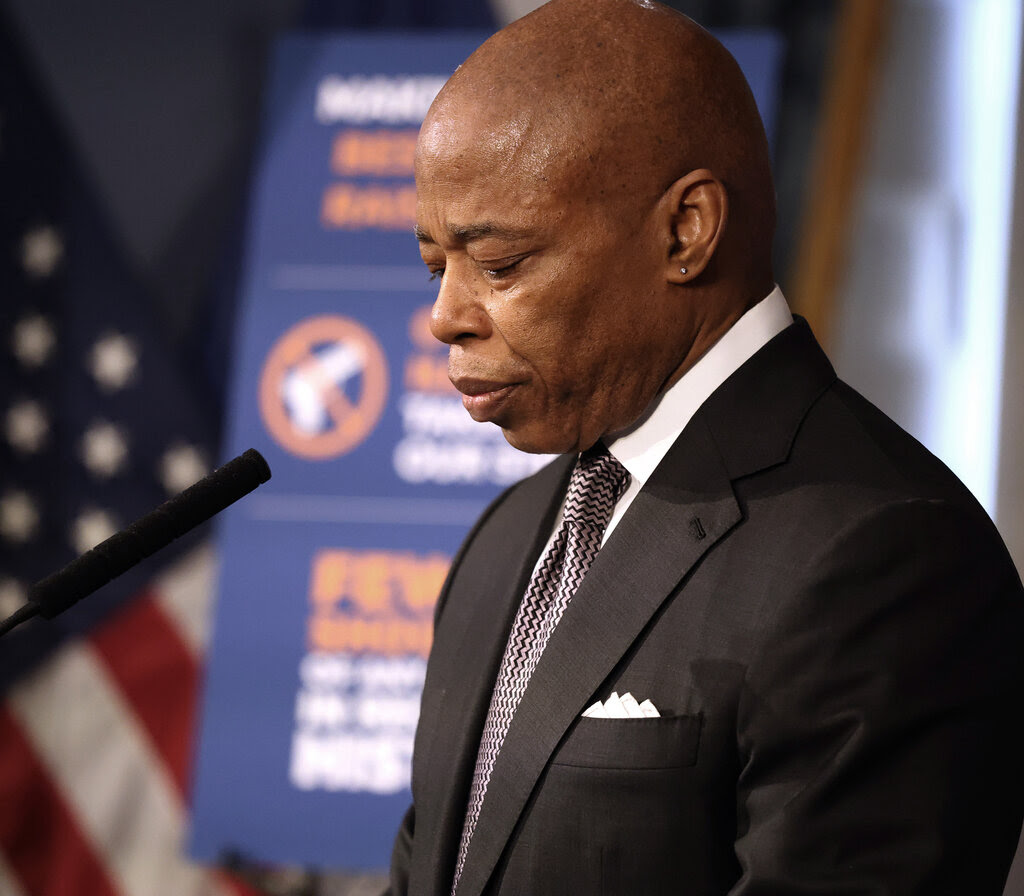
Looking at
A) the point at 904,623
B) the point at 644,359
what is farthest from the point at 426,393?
the point at 904,623

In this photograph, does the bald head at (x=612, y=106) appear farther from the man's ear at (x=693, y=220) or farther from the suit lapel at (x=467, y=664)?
the suit lapel at (x=467, y=664)

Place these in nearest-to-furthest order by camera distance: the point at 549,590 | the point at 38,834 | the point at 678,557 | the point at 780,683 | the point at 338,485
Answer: the point at 780,683 → the point at 678,557 → the point at 549,590 → the point at 338,485 → the point at 38,834

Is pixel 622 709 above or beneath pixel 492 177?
beneath

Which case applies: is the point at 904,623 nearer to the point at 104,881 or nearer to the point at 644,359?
the point at 644,359

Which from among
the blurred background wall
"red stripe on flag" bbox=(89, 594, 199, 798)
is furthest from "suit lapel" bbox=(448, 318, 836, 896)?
"red stripe on flag" bbox=(89, 594, 199, 798)

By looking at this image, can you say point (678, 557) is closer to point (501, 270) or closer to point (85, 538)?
point (501, 270)

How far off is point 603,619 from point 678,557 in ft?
0.27

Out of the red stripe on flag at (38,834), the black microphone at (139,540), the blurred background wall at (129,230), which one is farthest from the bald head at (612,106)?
the red stripe on flag at (38,834)

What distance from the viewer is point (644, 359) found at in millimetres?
1080

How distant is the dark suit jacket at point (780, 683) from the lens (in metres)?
0.87

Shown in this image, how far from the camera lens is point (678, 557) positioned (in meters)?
1.02

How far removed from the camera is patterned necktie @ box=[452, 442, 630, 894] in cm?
110

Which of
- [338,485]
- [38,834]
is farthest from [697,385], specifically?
[38,834]

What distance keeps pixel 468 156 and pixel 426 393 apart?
5.29 feet
